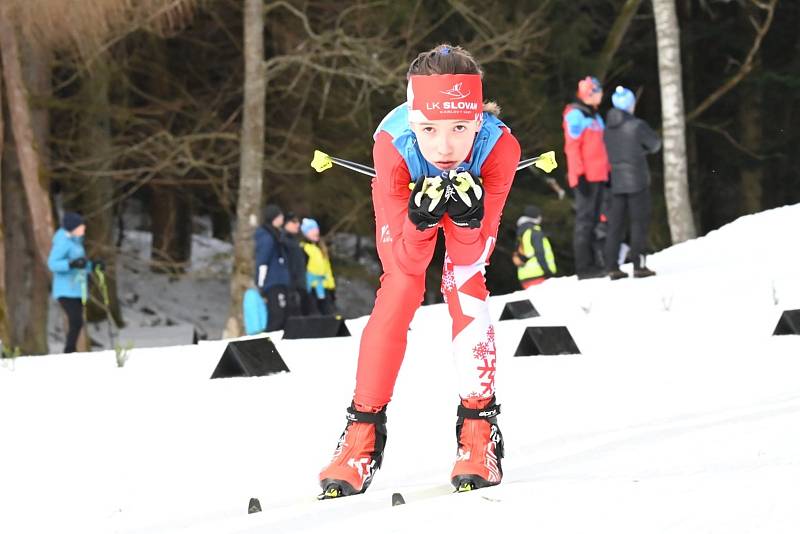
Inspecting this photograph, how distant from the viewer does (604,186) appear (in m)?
10.8

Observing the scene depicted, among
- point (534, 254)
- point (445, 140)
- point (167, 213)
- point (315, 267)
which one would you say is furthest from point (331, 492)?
point (167, 213)

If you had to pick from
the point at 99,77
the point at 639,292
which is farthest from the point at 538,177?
the point at 639,292

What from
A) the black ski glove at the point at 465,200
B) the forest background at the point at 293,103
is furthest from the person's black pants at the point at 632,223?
the black ski glove at the point at 465,200

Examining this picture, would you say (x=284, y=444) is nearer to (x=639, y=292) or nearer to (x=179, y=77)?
(x=639, y=292)

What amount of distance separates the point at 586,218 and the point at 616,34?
1058 centimetres

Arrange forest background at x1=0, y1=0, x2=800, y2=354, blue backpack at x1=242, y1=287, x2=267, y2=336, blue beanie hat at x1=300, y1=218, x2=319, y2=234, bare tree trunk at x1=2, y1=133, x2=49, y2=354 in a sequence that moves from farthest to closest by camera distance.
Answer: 1. bare tree trunk at x1=2, y1=133, x2=49, y2=354
2. forest background at x1=0, y1=0, x2=800, y2=354
3. blue beanie hat at x1=300, y1=218, x2=319, y2=234
4. blue backpack at x1=242, y1=287, x2=267, y2=336

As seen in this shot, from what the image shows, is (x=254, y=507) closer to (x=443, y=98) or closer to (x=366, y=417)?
(x=366, y=417)

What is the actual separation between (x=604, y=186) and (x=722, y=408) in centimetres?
641

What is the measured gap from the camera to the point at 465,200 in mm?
3254

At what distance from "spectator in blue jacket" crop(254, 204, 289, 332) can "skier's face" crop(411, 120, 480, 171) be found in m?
9.22

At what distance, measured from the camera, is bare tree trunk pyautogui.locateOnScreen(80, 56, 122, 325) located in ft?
57.1

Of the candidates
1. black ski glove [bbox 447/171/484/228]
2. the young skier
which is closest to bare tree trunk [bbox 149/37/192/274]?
the young skier

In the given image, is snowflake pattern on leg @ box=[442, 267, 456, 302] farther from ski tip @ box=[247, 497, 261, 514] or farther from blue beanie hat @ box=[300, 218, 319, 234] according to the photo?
blue beanie hat @ box=[300, 218, 319, 234]

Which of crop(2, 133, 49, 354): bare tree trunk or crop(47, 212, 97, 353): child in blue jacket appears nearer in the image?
crop(47, 212, 97, 353): child in blue jacket
